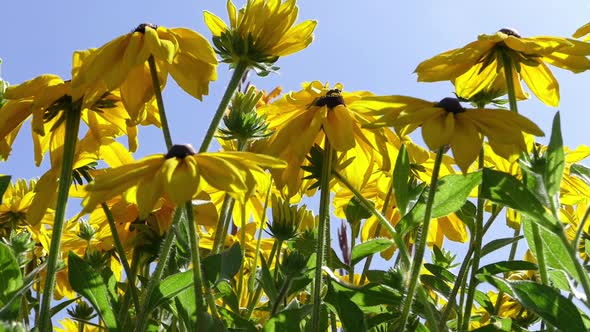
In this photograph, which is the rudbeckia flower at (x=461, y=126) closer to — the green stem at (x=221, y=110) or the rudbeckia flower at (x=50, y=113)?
the green stem at (x=221, y=110)

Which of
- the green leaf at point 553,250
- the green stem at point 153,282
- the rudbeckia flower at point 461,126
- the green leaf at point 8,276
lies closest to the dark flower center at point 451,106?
the rudbeckia flower at point 461,126

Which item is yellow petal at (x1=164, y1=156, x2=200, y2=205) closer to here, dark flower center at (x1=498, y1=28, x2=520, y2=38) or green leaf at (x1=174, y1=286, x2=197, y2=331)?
green leaf at (x1=174, y1=286, x2=197, y2=331)

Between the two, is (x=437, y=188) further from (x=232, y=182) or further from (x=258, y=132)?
(x=258, y=132)

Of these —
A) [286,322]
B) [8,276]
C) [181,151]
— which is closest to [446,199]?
[286,322]

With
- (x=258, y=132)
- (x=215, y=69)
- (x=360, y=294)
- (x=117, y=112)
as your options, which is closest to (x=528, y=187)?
(x=360, y=294)

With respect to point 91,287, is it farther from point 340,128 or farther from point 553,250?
point 553,250

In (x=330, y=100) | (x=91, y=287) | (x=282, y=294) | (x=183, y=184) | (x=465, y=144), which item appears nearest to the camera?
(x=183, y=184)
